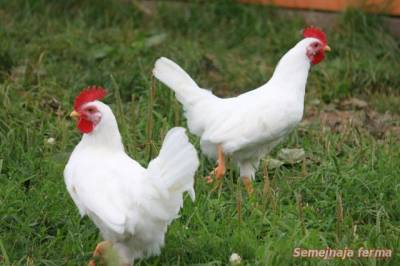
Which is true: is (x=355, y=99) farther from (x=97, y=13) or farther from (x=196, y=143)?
(x=97, y=13)

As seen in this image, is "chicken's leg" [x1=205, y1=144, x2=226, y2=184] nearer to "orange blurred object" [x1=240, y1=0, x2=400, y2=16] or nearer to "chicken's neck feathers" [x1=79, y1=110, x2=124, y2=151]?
"chicken's neck feathers" [x1=79, y1=110, x2=124, y2=151]

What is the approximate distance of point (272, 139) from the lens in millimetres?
4703

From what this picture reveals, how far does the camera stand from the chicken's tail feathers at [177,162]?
3527 millimetres

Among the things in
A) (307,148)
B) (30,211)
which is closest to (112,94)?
(307,148)

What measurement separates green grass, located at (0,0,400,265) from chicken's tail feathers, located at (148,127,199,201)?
52 centimetres

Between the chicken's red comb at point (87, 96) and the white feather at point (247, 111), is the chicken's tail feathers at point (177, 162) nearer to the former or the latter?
the chicken's red comb at point (87, 96)

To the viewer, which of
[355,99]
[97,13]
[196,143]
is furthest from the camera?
[97,13]

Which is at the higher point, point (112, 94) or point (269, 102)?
point (269, 102)

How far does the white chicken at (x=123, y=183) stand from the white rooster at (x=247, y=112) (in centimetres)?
77

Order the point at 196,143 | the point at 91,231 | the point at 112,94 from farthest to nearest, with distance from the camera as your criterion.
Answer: the point at 112,94
the point at 196,143
the point at 91,231

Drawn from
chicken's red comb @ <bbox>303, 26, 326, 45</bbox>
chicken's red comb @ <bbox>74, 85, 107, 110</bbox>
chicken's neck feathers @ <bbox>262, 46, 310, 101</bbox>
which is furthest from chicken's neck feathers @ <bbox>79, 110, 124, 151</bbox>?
chicken's red comb @ <bbox>303, 26, 326, 45</bbox>

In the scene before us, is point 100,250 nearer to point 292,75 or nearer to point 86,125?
point 86,125

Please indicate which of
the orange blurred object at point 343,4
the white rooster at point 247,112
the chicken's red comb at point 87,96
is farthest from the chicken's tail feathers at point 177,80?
the orange blurred object at point 343,4

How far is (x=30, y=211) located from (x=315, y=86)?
2901 millimetres
